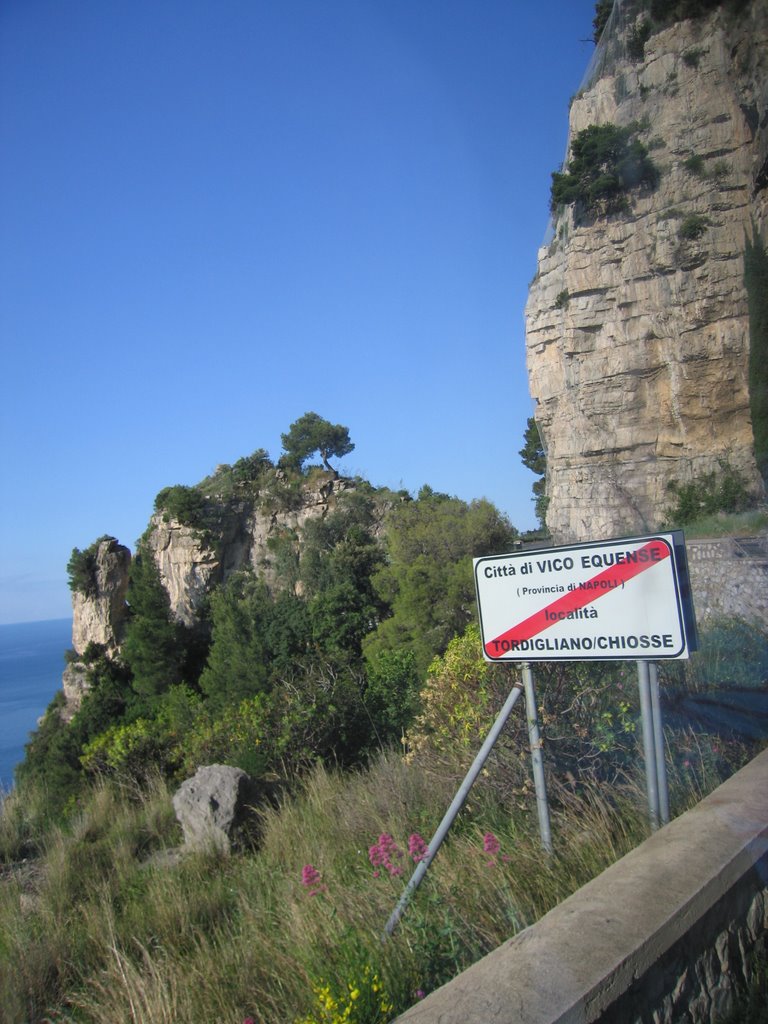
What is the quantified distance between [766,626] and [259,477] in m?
51.6

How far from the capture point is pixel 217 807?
5340 millimetres

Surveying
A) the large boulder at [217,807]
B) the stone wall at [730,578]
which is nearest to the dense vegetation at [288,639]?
the large boulder at [217,807]

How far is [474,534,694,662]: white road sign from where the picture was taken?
2.88 m

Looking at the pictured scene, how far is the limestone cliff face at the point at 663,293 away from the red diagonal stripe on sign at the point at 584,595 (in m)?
19.7

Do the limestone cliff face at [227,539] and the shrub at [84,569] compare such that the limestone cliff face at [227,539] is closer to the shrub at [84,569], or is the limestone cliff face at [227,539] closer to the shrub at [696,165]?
the shrub at [84,569]

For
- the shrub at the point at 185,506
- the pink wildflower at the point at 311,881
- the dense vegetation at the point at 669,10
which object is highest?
the dense vegetation at the point at 669,10

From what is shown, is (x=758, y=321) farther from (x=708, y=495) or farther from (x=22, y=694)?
(x=22, y=694)

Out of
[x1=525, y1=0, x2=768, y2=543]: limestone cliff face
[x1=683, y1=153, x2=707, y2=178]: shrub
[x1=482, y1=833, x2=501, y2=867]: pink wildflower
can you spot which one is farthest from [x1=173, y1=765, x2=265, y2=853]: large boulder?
[x1=683, y1=153, x2=707, y2=178]: shrub

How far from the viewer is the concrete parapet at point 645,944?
1966mm

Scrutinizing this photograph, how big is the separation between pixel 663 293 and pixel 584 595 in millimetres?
25746

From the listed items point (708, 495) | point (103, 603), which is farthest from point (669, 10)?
point (103, 603)

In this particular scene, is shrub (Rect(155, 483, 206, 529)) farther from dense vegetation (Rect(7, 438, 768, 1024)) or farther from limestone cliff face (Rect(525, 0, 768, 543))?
dense vegetation (Rect(7, 438, 768, 1024))

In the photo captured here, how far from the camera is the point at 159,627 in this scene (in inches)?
1724

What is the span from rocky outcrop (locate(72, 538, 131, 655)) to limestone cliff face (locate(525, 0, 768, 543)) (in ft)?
109
